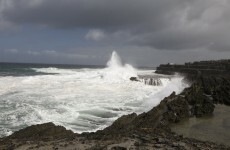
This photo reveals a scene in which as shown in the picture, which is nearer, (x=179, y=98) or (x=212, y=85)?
(x=179, y=98)

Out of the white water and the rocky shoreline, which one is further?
the white water

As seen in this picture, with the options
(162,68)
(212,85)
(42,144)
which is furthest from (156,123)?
(162,68)

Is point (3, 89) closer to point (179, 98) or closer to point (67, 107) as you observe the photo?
point (67, 107)

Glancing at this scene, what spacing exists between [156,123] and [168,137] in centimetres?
385

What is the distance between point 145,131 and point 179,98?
25.0 ft

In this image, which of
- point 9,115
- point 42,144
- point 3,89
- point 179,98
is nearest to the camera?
point 42,144

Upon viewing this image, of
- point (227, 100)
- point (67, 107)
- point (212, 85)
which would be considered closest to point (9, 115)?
point (67, 107)

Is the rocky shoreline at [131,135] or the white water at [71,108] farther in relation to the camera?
the white water at [71,108]

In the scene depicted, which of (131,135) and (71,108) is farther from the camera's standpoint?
(71,108)

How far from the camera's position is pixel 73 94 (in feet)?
75.2

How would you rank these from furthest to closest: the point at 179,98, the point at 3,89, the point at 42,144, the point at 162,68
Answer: the point at 162,68, the point at 3,89, the point at 179,98, the point at 42,144

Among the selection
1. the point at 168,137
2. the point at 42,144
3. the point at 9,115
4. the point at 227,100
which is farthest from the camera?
the point at 227,100

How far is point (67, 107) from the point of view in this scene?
17.8 metres

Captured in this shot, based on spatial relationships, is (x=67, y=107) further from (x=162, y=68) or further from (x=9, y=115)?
(x=162, y=68)
